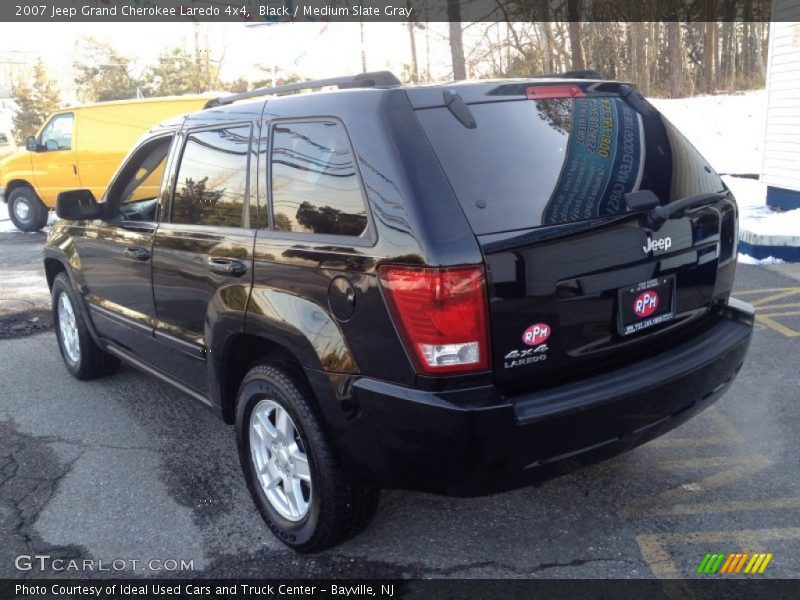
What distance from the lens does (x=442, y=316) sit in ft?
7.96

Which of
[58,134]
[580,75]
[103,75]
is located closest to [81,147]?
[58,134]

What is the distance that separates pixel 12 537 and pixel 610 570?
2.64 m

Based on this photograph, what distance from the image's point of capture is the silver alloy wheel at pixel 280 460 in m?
3.06

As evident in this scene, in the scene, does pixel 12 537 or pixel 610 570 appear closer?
pixel 610 570

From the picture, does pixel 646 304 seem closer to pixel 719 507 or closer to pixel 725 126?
pixel 719 507

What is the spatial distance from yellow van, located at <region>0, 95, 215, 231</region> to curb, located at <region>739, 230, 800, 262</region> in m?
7.87

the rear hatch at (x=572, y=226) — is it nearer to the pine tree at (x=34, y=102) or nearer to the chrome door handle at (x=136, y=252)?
the chrome door handle at (x=136, y=252)

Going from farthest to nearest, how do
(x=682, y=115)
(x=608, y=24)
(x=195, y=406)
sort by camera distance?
1. (x=608, y=24)
2. (x=682, y=115)
3. (x=195, y=406)

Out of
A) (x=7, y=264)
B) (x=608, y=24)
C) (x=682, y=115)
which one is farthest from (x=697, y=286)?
(x=608, y=24)

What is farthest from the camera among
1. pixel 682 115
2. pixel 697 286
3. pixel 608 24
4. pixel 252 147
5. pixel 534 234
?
pixel 608 24

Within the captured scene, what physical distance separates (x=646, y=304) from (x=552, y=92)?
3.12 ft

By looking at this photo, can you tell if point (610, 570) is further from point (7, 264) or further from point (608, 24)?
point (608, 24)

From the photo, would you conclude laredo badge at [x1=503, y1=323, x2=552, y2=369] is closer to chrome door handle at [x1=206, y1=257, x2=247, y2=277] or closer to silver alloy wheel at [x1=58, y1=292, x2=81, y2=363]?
chrome door handle at [x1=206, y1=257, x2=247, y2=277]

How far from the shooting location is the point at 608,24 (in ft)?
109
